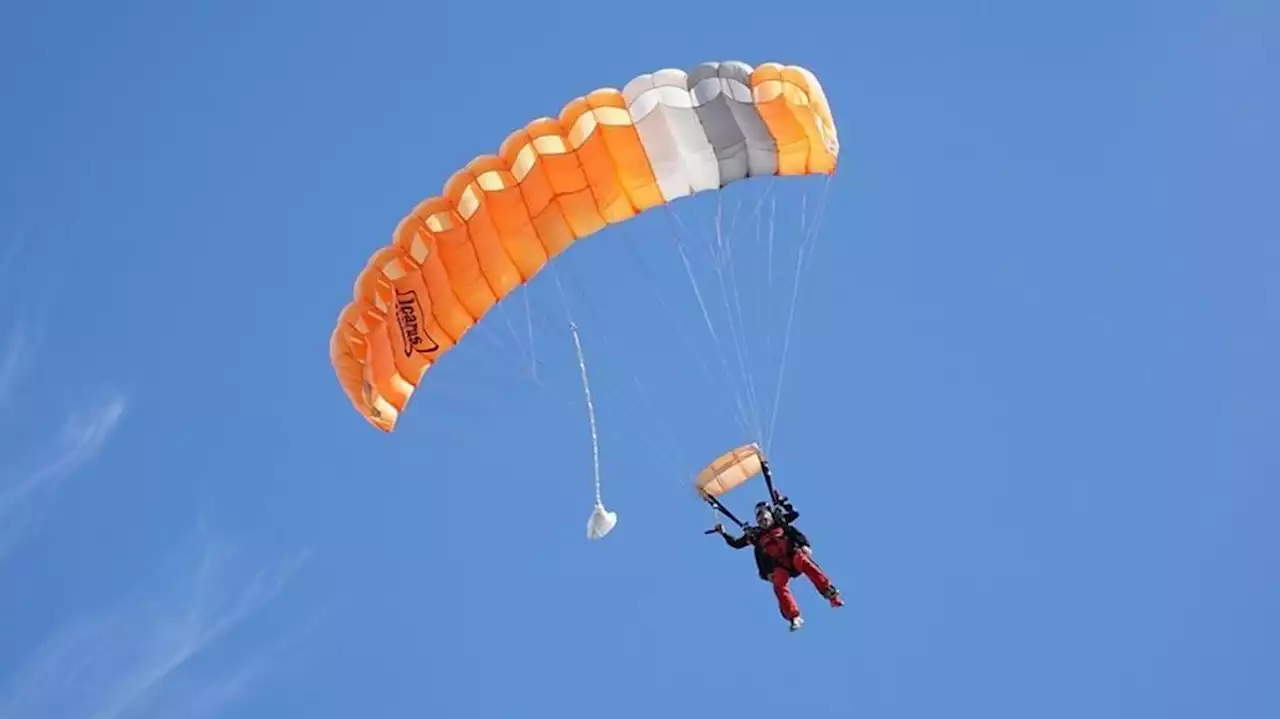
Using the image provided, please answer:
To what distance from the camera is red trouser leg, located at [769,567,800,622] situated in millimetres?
17375

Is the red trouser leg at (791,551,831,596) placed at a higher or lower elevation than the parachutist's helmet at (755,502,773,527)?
lower

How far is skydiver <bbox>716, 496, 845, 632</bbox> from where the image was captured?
17.2 m

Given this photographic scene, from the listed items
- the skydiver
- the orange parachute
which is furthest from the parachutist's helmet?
the orange parachute

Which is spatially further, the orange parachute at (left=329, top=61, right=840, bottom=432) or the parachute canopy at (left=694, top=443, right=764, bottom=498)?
the parachute canopy at (left=694, top=443, right=764, bottom=498)

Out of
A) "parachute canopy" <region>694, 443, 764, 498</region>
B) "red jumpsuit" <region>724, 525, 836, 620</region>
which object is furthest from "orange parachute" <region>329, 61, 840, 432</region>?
"red jumpsuit" <region>724, 525, 836, 620</region>

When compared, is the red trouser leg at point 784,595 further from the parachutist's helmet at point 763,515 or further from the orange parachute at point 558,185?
the orange parachute at point 558,185

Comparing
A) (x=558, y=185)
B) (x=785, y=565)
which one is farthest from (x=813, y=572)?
(x=558, y=185)

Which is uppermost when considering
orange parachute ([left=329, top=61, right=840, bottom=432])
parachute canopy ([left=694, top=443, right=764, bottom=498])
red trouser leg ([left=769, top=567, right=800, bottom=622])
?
orange parachute ([left=329, top=61, right=840, bottom=432])

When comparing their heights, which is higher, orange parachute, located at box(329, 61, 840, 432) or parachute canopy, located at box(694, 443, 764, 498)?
orange parachute, located at box(329, 61, 840, 432)

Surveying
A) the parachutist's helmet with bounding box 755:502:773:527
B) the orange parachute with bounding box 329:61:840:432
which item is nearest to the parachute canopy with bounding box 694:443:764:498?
the parachutist's helmet with bounding box 755:502:773:527

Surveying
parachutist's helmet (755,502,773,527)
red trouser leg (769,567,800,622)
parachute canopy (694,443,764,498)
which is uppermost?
parachute canopy (694,443,764,498)

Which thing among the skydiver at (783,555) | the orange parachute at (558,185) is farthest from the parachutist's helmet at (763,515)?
the orange parachute at (558,185)

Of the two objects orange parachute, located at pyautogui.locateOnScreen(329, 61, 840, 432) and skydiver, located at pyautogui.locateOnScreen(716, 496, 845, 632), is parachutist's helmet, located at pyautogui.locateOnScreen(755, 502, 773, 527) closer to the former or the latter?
skydiver, located at pyautogui.locateOnScreen(716, 496, 845, 632)

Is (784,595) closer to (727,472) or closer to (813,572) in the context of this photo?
(813,572)
